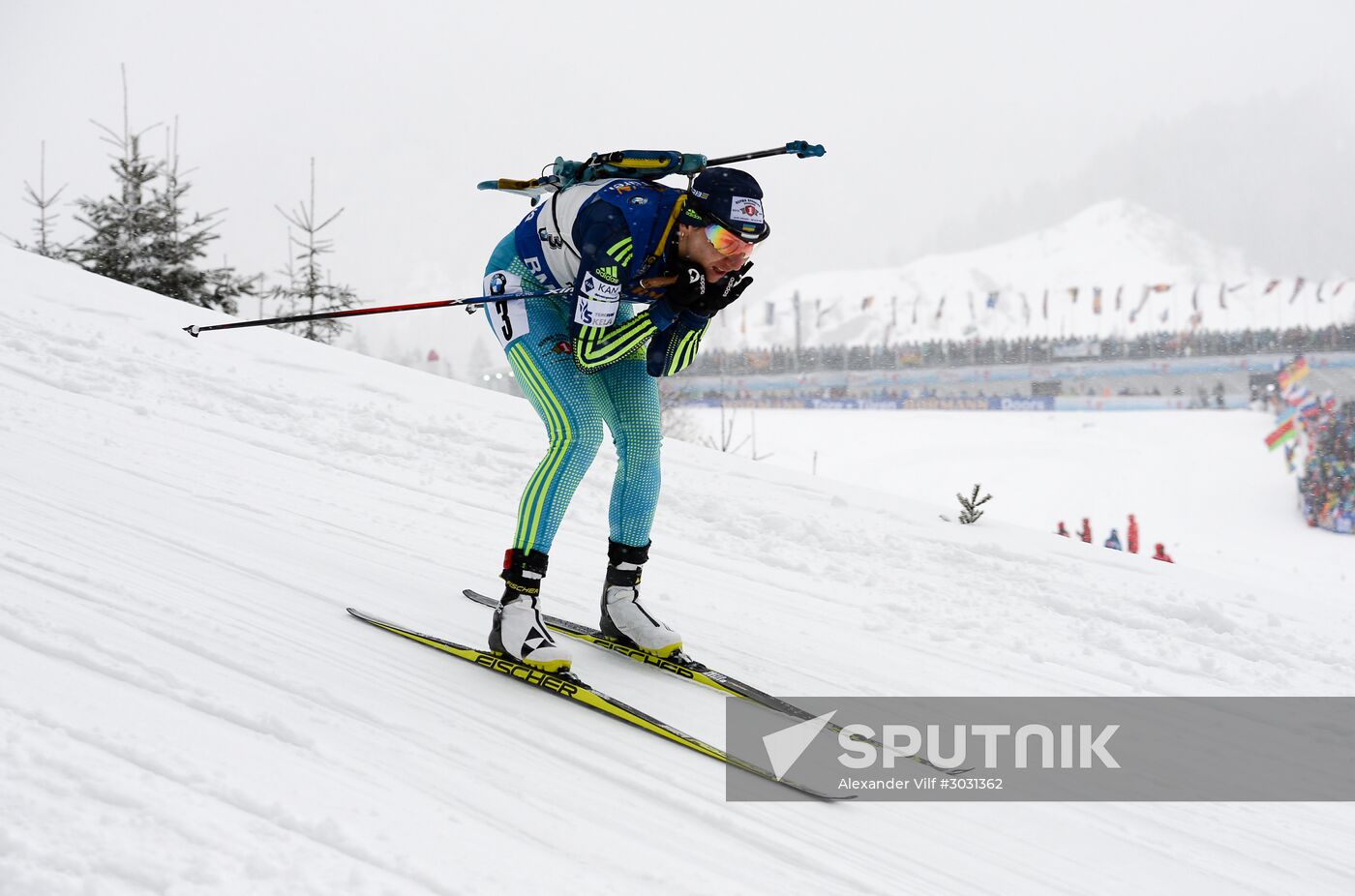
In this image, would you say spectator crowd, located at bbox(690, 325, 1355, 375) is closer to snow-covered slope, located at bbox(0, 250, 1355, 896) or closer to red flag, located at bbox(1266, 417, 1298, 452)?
red flag, located at bbox(1266, 417, 1298, 452)

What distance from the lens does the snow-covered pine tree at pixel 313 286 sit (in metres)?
15.6

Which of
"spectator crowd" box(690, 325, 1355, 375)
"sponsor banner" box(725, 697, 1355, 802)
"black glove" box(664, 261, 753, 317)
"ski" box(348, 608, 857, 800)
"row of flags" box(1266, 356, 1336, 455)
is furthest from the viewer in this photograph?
"spectator crowd" box(690, 325, 1355, 375)

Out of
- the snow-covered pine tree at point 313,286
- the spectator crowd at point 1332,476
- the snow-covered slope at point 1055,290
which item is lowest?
the spectator crowd at point 1332,476

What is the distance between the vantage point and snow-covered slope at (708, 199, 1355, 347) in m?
96.5

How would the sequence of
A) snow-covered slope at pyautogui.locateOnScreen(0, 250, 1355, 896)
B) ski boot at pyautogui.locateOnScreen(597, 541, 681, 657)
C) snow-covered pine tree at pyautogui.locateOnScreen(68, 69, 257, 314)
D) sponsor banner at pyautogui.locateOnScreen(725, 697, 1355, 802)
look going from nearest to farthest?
snow-covered slope at pyautogui.locateOnScreen(0, 250, 1355, 896)
sponsor banner at pyautogui.locateOnScreen(725, 697, 1355, 802)
ski boot at pyautogui.locateOnScreen(597, 541, 681, 657)
snow-covered pine tree at pyautogui.locateOnScreen(68, 69, 257, 314)

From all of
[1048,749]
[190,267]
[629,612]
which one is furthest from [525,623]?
[190,267]

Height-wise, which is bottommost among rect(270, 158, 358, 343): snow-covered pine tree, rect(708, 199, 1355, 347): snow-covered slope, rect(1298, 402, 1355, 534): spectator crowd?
rect(1298, 402, 1355, 534): spectator crowd

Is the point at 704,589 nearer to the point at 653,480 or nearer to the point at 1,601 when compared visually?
the point at 653,480

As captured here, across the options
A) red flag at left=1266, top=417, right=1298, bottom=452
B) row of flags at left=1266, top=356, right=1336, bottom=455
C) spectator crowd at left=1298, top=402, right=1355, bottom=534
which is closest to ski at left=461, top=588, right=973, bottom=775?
spectator crowd at left=1298, top=402, right=1355, bottom=534

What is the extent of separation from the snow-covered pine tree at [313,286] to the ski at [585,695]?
12.9 metres

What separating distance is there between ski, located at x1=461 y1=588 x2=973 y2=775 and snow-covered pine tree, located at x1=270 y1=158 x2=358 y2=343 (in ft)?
41.3

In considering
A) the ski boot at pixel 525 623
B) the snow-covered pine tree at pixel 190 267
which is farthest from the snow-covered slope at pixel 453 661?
the snow-covered pine tree at pixel 190 267

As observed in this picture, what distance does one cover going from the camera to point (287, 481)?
4.88 m

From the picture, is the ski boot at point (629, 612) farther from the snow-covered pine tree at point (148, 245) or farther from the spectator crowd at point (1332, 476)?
the spectator crowd at point (1332, 476)
